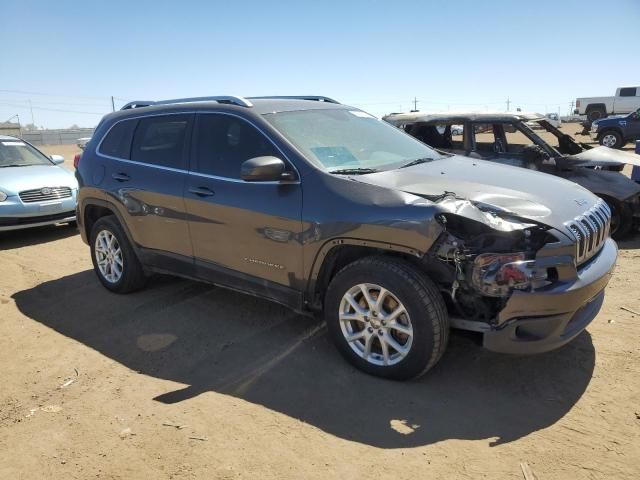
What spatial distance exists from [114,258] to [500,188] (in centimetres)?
382

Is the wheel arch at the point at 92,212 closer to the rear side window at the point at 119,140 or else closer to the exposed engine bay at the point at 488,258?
the rear side window at the point at 119,140

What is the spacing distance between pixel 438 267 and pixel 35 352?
3240mm

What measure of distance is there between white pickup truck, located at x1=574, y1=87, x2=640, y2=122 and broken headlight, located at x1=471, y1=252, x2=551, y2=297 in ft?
107

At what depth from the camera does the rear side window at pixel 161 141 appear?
445cm

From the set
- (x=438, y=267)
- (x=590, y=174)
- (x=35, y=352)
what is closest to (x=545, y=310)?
(x=438, y=267)

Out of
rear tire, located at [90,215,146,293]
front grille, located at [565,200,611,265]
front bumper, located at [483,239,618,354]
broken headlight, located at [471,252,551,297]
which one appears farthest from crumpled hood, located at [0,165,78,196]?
front grille, located at [565,200,611,265]

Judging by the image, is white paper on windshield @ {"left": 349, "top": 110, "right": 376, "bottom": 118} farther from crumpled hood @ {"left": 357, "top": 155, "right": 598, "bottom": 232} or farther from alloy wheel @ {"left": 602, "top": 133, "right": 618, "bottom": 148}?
alloy wheel @ {"left": 602, "top": 133, "right": 618, "bottom": 148}

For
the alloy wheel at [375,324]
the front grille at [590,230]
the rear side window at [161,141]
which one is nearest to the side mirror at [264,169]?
the alloy wheel at [375,324]

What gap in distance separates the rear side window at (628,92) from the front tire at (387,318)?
3420 cm

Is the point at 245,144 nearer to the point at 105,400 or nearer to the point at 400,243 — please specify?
the point at 400,243

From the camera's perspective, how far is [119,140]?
5.11 metres

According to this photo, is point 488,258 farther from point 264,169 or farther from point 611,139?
point 611,139

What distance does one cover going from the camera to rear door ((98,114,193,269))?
4422mm

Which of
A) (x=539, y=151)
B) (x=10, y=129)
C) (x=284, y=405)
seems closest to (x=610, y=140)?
(x=539, y=151)
